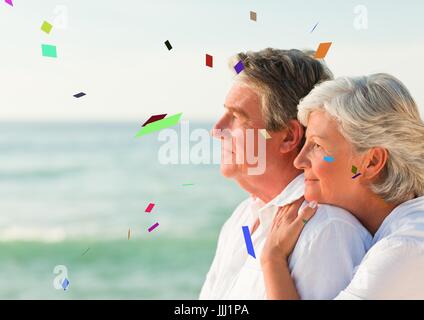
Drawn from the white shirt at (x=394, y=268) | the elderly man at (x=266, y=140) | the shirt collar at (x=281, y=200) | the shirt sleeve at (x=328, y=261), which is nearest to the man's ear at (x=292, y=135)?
the elderly man at (x=266, y=140)

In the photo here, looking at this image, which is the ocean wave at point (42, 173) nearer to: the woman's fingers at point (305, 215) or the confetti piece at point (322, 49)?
the confetti piece at point (322, 49)

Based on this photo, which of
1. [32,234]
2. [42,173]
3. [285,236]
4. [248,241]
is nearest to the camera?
[285,236]

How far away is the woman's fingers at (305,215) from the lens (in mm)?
2416

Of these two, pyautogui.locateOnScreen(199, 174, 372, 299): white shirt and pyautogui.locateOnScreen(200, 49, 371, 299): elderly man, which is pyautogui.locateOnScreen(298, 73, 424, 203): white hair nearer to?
pyautogui.locateOnScreen(199, 174, 372, 299): white shirt

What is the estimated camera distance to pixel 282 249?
94.7 inches

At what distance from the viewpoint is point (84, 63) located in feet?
65.5

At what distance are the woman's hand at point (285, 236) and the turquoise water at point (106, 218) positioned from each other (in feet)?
28.9

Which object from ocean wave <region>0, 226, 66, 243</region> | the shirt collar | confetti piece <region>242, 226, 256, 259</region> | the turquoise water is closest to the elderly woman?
the shirt collar

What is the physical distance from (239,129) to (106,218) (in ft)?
39.7

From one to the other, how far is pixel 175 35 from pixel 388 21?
524 cm

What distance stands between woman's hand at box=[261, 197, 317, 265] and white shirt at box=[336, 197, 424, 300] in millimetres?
242

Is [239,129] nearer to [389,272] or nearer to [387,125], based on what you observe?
[387,125]

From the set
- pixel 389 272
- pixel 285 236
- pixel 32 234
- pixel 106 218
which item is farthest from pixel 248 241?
pixel 32 234

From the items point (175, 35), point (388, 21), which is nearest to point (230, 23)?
point (175, 35)
